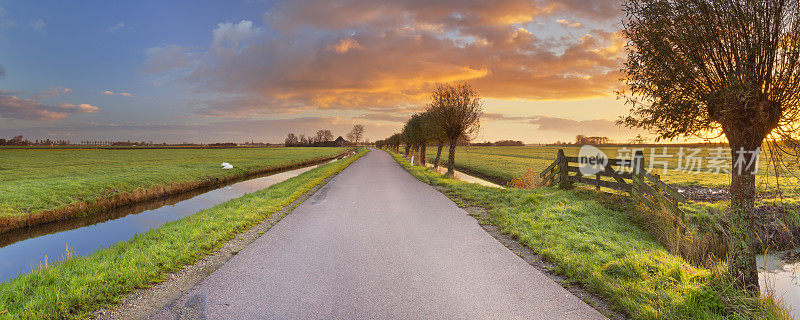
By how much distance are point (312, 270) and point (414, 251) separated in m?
2.12

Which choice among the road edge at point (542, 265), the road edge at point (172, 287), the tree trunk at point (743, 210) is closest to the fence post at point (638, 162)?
the road edge at point (542, 265)

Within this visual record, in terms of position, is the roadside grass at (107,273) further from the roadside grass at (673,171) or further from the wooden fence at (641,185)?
the wooden fence at (641,185)

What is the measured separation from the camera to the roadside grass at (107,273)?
4.59 meters

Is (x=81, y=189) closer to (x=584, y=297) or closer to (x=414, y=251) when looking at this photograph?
(x=414, y=251)

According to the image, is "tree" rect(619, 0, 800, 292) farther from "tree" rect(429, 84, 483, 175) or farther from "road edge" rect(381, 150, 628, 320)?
"tree" rect(429, 84, 483, 175)

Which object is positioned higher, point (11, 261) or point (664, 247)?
point (664, 247)

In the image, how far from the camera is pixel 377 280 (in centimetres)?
538

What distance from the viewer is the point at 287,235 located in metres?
8.33

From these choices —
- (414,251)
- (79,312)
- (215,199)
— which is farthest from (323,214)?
(215,199)

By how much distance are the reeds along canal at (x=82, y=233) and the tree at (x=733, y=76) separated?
41.6 ft

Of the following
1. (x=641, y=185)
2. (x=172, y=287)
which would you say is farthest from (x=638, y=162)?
(x=172, y=287)

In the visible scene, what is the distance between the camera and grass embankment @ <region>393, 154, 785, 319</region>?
4.49 meters

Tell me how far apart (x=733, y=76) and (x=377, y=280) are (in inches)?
229

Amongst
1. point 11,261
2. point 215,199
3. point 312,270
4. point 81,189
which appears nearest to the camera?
point 312,270
